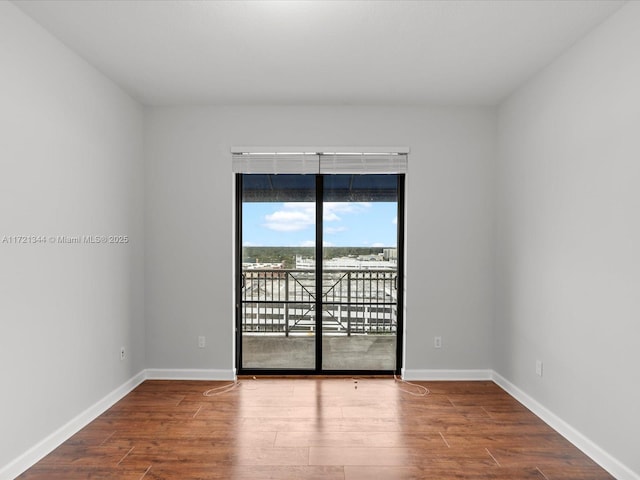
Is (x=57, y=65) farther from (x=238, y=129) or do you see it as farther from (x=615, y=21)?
(x=615, y=21)

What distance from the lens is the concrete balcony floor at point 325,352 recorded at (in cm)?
414

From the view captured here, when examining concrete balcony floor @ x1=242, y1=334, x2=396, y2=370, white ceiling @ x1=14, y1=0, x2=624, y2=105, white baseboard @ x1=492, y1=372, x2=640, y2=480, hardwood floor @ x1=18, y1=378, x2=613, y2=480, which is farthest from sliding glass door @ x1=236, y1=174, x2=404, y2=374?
white baseboard @ x1=492, y1=372, x2=640, y2=480

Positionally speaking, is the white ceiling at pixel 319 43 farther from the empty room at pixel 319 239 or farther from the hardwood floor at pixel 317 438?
the hardwood floor at pixel 317 438

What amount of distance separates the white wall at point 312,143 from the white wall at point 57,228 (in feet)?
1.19

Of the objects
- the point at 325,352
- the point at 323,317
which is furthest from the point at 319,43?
the point at 325,352

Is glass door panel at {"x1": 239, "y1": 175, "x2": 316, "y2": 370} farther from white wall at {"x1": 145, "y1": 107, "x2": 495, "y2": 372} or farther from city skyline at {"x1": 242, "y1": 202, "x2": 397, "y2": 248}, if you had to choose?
white wall at {"x1": 145, "y1": 107, "x2": 495, "y2": 372}

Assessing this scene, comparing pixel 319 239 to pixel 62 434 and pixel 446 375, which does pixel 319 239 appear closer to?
pixel 446 375

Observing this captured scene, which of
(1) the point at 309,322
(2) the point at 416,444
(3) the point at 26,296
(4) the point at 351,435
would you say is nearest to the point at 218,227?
(1) the point at 309,322

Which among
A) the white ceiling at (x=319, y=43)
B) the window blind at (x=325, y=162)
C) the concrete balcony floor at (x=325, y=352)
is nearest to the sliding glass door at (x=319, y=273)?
the concrete balcony floor at (x=325, y=352)

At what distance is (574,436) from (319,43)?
3002 millimetres

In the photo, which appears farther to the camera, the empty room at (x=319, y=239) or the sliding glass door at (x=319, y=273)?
the sliding glass door at (x=319, y=273)

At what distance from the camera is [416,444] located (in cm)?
269

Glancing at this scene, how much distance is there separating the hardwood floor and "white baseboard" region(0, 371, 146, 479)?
46mm

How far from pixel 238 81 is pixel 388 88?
121cm
